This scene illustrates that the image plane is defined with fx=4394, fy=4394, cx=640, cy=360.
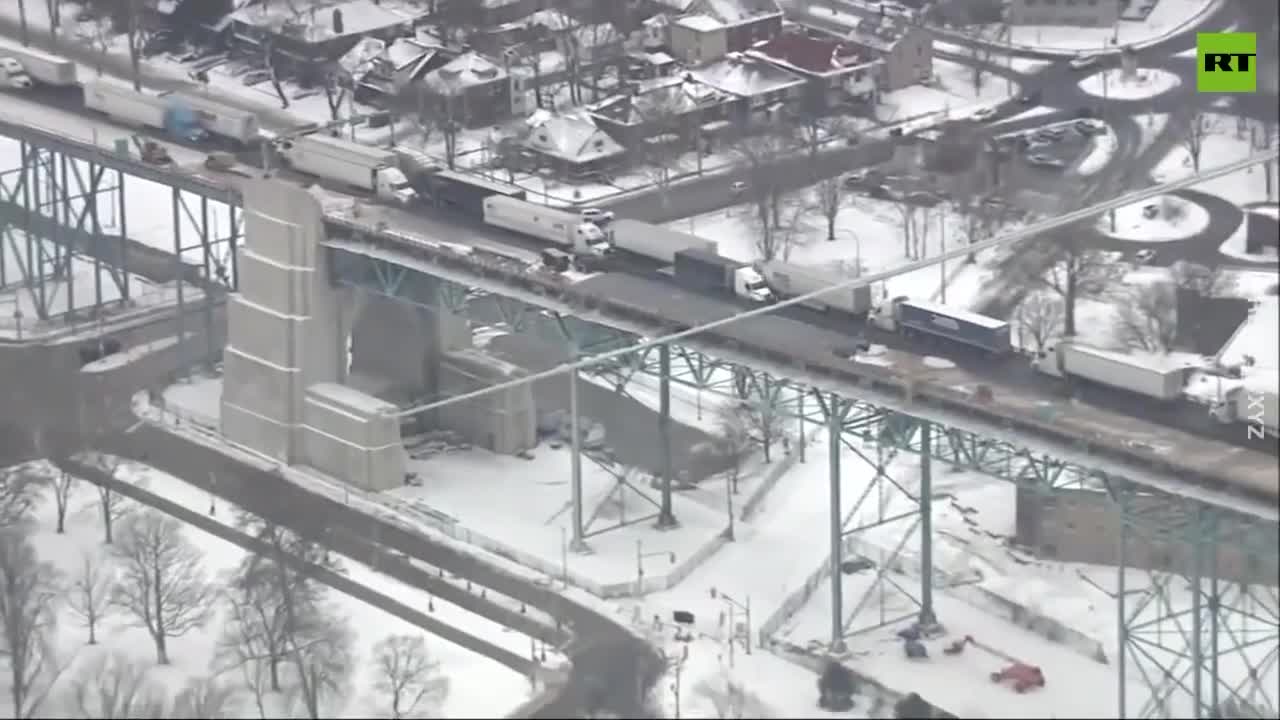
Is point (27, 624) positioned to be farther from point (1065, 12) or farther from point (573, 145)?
point (1065, 12)

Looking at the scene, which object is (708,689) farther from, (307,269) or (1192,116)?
(1192,116)

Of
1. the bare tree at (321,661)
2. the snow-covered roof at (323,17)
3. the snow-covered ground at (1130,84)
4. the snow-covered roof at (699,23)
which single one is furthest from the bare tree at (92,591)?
the snow-covered roof at (699,23)

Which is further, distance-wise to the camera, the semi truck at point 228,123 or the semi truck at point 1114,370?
the semi truck at point 228,123

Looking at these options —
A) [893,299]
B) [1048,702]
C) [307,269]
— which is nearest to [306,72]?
[307,269]

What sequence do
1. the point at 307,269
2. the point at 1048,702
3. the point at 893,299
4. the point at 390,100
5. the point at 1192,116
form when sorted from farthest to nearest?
1. the point at 390,100
2. the point at 1192,116
3. the point at 307,269
4. the point at 893,299
5. the point at 1048,702

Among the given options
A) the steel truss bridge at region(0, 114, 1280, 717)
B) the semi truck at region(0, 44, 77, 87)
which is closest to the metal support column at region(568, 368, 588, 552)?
the steel truss bridge at region(0, 114, 1280, 717)

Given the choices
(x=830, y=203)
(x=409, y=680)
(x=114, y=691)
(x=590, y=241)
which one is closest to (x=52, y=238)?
(x=590, y=241)

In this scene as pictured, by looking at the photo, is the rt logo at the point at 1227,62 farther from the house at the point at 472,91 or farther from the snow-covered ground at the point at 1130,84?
the house at the point at 472,91
